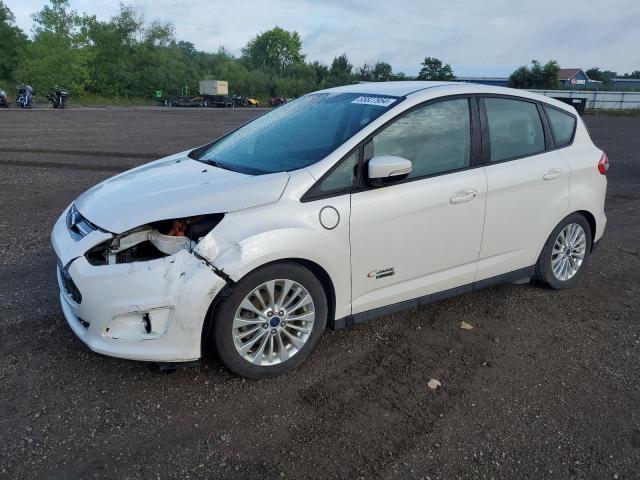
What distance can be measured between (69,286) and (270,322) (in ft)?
4.11

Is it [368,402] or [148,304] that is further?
[368,402]

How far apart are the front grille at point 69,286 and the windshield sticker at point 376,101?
2.32 m

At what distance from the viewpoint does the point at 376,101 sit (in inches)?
151

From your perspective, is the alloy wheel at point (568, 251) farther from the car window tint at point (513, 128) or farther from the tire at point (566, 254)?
the car window tint at point (513, 128)

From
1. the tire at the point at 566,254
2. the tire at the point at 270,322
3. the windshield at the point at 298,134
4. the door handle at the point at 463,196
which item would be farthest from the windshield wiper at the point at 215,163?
the tire at the point at 566,254

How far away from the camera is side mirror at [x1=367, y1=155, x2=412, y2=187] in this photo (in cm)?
331

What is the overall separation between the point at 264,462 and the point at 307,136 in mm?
2242

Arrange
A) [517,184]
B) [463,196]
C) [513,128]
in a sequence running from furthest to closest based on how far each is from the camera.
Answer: [513,128] < [517,184] < [463,196]

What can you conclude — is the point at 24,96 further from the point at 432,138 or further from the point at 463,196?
the point at 463,196

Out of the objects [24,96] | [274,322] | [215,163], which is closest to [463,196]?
[274,322]

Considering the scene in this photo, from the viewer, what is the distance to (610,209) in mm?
8188

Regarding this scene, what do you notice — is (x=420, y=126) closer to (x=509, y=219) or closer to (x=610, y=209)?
(x=509, y=219)

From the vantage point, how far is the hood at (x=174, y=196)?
3.05 meters

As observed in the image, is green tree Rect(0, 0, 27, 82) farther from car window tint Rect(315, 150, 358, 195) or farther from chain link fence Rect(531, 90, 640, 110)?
car window tint Rect(315, 150, 358, 195)
